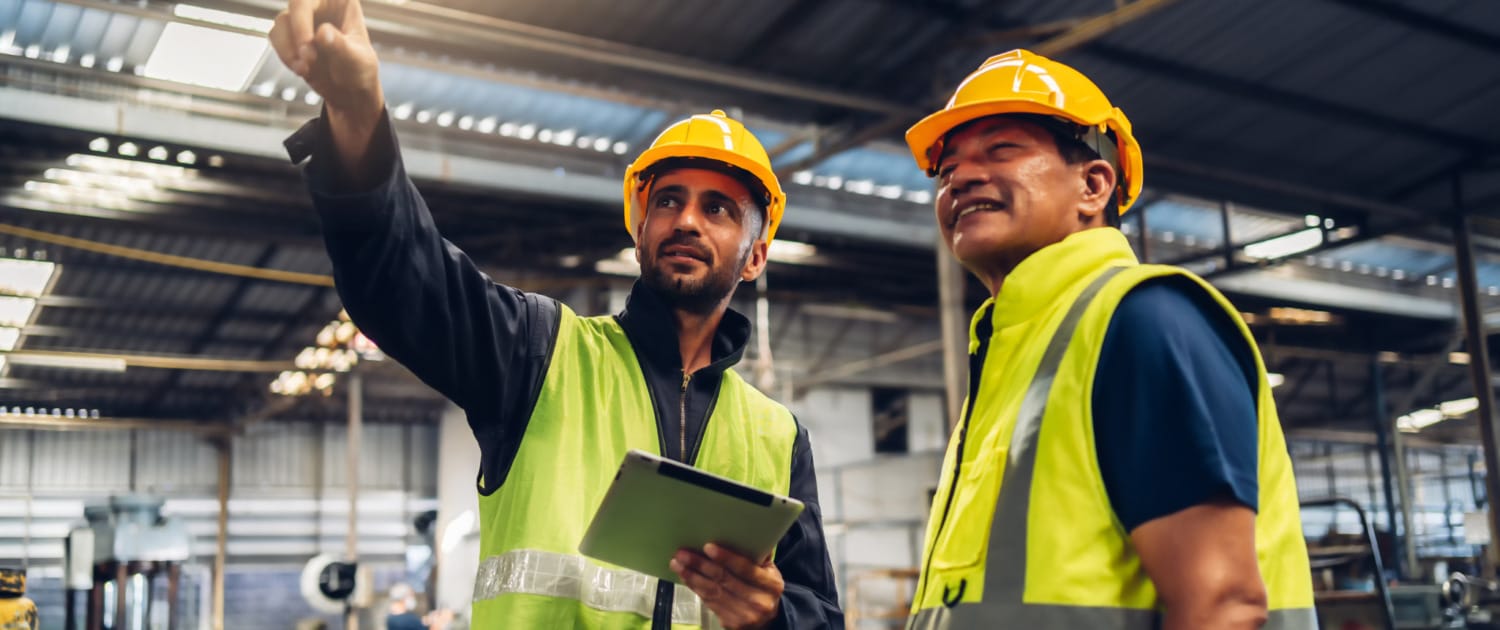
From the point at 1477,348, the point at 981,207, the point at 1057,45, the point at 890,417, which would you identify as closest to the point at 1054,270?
the point at 981,207

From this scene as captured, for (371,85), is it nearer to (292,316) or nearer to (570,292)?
(570,292)

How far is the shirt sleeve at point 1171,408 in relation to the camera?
61.5 inches

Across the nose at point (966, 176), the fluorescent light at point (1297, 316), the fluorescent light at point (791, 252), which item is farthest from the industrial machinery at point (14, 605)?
the fluorescent light at point (1297, 316)

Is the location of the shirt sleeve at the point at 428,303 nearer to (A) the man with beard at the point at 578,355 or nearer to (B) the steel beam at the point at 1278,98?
(A) the man with beard at the point at 578,355

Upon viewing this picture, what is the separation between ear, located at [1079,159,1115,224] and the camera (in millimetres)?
2115

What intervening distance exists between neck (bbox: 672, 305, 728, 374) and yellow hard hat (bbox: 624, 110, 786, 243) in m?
0.25

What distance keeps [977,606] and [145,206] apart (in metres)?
13.4

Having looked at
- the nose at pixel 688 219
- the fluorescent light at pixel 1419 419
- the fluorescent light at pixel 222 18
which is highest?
the fluorescent light at pixel 222 18

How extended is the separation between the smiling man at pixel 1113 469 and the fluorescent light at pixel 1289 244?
47.1ft

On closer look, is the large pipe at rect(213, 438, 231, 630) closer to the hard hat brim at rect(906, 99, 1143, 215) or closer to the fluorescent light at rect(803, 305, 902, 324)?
the fluorescent light at rect(803, 305, 902, 324)

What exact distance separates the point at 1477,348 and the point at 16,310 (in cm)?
1919

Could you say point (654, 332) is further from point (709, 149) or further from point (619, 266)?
point (619, 266)

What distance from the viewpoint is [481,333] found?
2.21m

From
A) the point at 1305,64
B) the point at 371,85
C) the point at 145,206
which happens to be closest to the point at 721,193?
the point at 371,85
